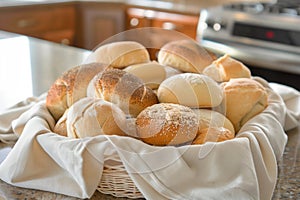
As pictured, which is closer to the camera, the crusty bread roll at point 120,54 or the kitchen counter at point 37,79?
the kitchen counter at point 37,79

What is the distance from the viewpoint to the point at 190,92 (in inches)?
30.0

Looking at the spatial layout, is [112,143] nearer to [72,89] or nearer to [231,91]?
[72,89]

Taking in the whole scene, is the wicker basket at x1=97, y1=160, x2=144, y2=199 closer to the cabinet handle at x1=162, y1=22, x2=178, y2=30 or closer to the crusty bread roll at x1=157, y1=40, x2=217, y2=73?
the crusty bread roll at x1=157, y1=40, x2=217, y2=73

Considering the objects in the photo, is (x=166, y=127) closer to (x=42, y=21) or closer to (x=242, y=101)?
(x=242, y=101)

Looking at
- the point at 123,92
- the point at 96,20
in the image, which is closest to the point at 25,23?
the point at 96,20

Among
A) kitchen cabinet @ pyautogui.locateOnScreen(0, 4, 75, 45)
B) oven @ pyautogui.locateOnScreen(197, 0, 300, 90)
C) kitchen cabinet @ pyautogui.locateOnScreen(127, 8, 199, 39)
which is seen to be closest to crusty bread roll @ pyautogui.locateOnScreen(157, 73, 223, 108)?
oven @ pyautogui.locateOnScreen(197, 0, 300, 90)

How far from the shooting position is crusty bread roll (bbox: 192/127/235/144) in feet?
2.30

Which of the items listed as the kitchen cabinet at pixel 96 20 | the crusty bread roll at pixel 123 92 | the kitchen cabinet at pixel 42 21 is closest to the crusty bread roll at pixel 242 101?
the crusty bread roll at pixel 123 92

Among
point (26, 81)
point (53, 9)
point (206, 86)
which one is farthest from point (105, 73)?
point (53, 9)

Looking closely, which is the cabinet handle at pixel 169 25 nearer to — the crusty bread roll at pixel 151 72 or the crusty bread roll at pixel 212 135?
the crusty bread roll at pixel 151 72

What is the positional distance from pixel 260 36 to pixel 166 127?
167cm

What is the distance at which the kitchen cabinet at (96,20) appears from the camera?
3.07 metres

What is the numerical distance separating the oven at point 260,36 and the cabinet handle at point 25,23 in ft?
3.69

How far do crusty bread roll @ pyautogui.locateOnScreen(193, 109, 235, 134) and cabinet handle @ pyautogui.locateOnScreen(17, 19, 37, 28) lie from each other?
2.22 m
